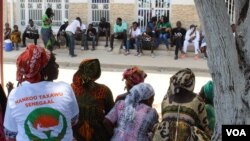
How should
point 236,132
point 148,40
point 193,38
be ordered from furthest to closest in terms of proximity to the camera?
point 148,40, point 193,38, point 236,132

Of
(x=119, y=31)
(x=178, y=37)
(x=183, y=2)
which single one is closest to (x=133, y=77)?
(x=178, y=37)

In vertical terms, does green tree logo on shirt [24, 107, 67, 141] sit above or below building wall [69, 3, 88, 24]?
below

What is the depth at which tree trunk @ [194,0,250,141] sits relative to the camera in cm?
360

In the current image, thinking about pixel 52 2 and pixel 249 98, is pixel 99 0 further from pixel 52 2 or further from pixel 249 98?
pixel 249 98

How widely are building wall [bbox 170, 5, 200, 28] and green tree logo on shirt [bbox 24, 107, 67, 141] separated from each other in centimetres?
1322

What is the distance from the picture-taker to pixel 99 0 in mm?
17156

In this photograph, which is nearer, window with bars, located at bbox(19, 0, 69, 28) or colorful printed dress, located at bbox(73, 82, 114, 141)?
colorful printed dress, located at bbox(73, 82, 114, 141)

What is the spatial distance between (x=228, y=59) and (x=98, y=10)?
1383 cm

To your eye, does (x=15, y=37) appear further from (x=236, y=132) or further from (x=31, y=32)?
(x=236, y=132)

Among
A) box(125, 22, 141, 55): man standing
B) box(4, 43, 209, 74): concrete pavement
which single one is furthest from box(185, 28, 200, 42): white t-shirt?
box(125, 22, 141, 55): man standing

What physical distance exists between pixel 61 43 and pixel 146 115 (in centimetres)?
1239

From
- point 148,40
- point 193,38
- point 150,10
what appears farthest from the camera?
point 150,10

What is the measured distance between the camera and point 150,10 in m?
16.7

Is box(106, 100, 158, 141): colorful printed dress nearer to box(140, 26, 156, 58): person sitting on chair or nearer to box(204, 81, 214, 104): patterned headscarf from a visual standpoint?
box(204, 81, 214, 104): patterned headscarf
